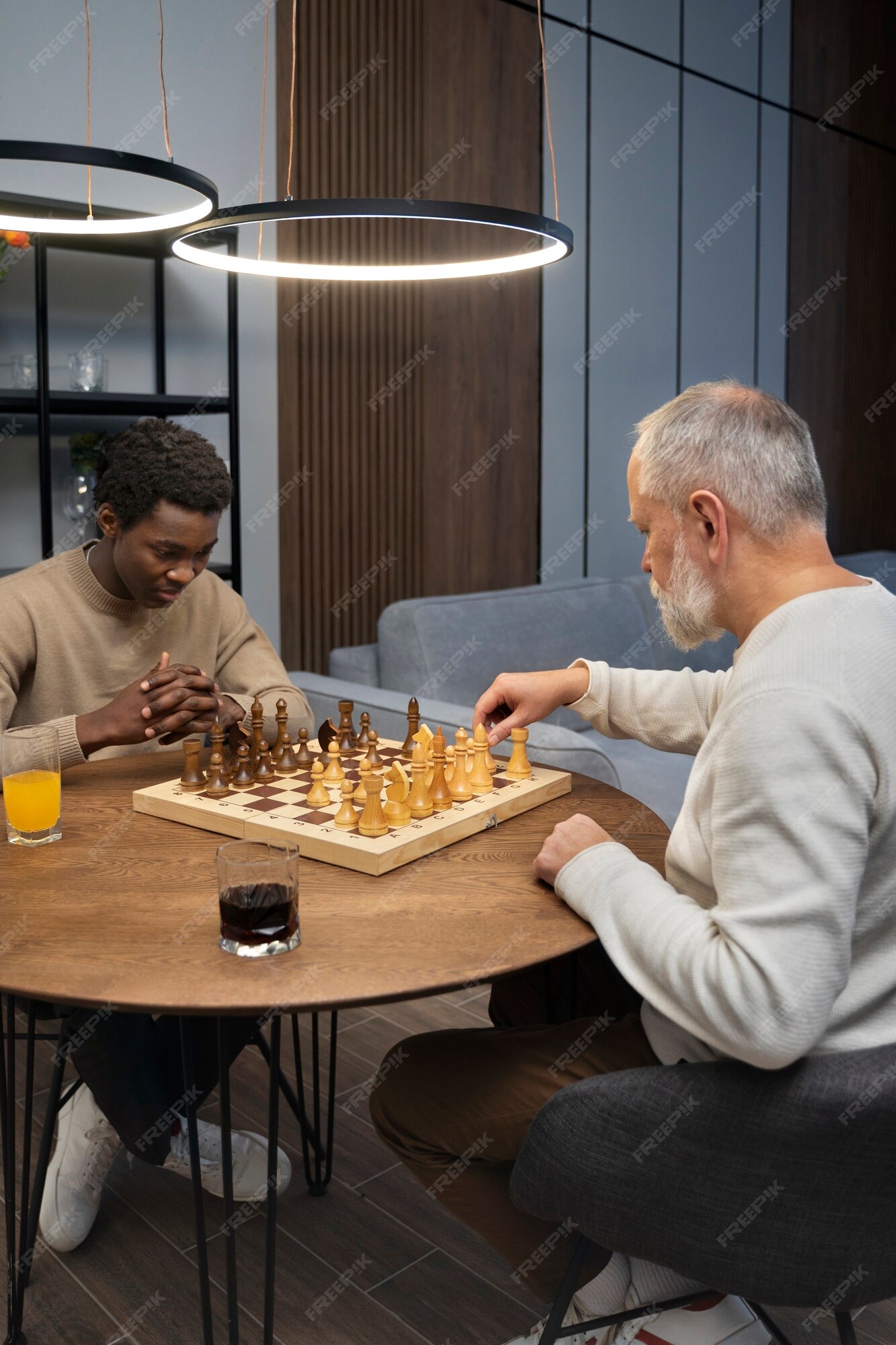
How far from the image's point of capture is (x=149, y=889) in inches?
56.8

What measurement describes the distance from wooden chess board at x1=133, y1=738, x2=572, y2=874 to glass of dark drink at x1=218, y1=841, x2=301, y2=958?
17cm

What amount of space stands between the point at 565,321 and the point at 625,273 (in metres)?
0.47

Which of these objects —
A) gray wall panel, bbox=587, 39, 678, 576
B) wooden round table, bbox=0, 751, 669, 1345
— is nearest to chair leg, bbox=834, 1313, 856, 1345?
wooden round table, bbox=0, 751, 669, 1345

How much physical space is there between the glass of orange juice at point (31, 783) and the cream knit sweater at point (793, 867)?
851 mm

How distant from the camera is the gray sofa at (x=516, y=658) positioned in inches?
119

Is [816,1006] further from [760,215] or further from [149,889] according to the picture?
[760,215]

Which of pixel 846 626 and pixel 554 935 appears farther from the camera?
pixel 554 935

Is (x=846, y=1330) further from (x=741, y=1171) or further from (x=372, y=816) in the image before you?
(x=372, y=816)

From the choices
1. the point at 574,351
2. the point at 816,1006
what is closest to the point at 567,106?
the point at 574,351

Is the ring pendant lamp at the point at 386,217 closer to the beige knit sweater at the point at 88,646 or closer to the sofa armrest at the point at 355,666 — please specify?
the beige knit sweater at the point at 88,646

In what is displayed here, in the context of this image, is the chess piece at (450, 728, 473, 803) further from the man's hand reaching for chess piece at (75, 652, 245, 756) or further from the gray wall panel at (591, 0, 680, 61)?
the gray wall panel at (591, 0, 680, 61)

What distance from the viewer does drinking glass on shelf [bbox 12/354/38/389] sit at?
9.66ft

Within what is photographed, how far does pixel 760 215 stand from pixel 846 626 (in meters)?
5.15

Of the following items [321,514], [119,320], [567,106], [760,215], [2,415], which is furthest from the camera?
[760,215]
